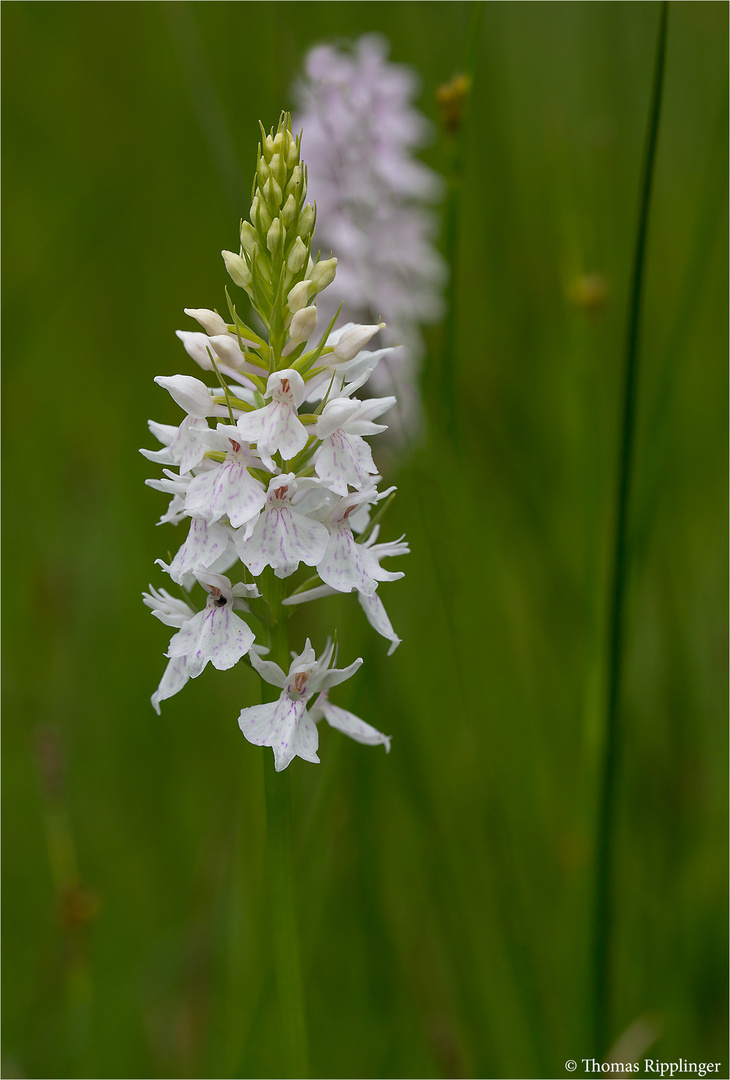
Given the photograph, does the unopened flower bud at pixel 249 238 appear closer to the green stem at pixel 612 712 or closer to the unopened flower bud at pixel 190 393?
the unopened flower bud at pixel 190 393

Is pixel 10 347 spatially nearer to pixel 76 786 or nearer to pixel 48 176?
pixel 48 176

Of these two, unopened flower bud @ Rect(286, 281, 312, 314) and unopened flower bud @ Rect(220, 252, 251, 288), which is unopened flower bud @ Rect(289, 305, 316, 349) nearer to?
unopened flower bud @ Rect(286, 281, 312, 314)

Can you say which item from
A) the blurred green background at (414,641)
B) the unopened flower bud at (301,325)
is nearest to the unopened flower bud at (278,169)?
the unopened flower bud at (301,325)

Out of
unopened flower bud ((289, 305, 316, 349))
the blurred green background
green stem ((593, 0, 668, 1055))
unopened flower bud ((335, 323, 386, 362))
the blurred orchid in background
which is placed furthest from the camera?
the blurred orchid in background

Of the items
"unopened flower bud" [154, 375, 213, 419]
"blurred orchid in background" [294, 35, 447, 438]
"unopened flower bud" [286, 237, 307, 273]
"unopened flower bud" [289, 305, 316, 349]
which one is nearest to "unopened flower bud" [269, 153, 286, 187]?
"unopened flower bud" [286, 237, 307, 273]

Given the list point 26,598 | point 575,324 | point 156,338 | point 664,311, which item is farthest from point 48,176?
point 575,324
